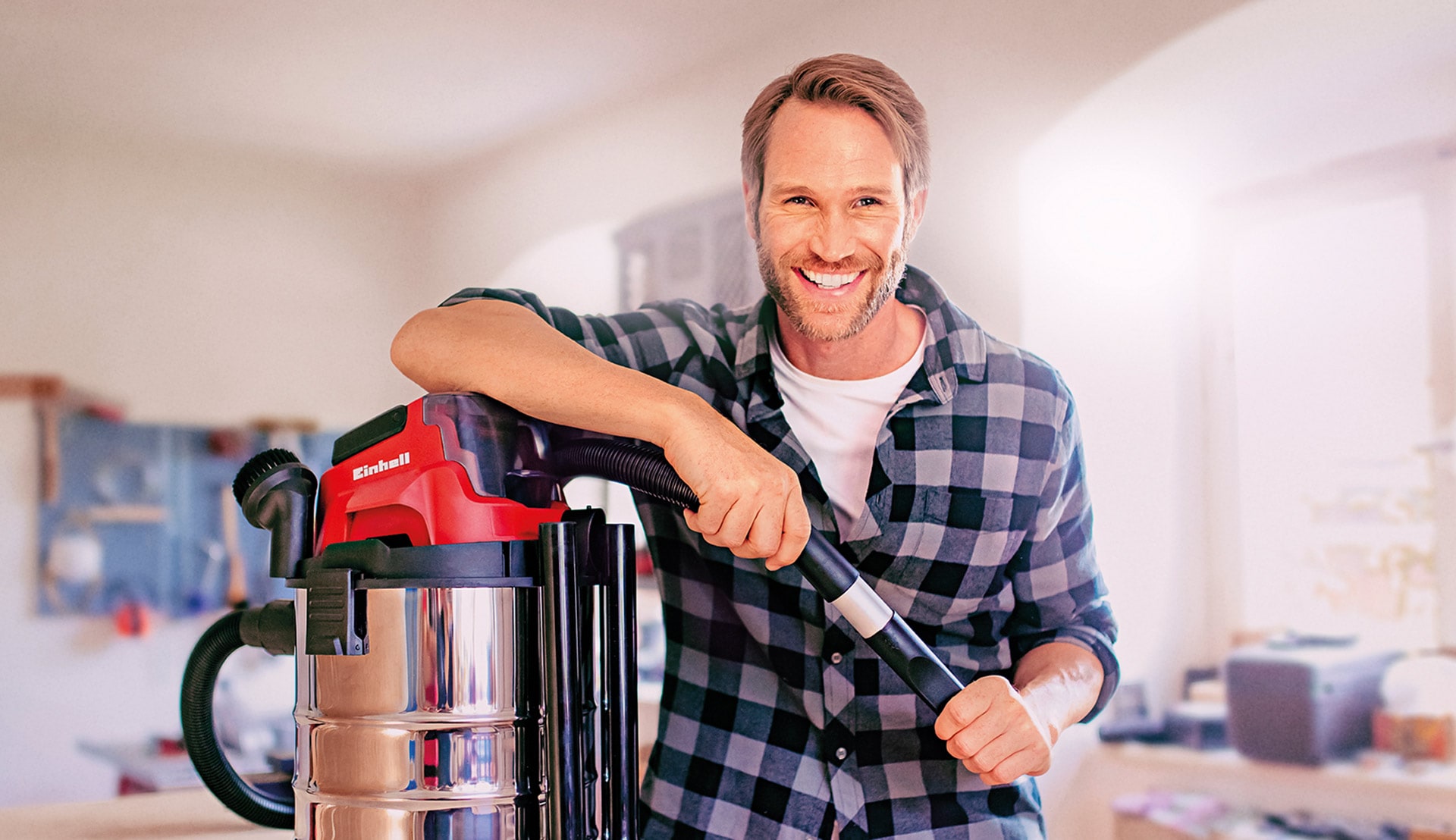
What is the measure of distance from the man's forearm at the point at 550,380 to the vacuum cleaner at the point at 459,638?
4cm

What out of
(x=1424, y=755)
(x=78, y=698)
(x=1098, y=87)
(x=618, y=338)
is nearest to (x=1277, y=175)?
(x=1098, y=87)

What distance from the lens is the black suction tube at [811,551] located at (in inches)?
29.8

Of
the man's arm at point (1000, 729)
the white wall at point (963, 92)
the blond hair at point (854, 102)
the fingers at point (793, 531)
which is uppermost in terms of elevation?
the white wall at point (963, 92)

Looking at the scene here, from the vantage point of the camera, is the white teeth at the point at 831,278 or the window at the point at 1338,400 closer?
the white teeth at the point at 831,278

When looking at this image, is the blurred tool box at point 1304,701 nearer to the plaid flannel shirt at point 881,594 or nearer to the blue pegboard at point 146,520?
the plaid flannel shirt at point 881,594

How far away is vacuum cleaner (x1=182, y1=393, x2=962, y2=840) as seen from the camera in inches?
26.4

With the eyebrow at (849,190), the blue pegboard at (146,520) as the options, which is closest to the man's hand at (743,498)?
the eyebrow at (849,190)

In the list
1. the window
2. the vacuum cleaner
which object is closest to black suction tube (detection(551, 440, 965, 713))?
the vacuum cleaner

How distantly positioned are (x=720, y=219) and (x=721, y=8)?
21.7 inches

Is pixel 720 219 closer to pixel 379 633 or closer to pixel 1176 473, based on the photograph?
pixel 1176 473

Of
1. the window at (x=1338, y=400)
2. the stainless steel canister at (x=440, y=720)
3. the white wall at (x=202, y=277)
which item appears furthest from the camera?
the window at (x=1338, y=400)

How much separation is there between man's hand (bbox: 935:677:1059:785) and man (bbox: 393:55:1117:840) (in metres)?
0.09

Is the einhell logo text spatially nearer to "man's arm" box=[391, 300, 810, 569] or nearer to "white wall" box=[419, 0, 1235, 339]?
"man's arm" box=[391, 300, 810, 569]

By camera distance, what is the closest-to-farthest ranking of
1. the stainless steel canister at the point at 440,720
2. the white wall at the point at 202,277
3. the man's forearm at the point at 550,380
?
1. the stainless steel canister at the point at 440,720
2. the man's forearm at the point at 550,380
3. the white wall at the point at 202,277
